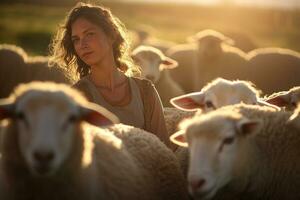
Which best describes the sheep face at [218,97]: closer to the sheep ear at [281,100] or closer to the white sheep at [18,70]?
the sheep ear at [281,100]

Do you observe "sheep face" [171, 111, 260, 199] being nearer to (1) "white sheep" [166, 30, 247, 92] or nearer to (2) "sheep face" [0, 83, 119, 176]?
(2) "sheep face" [0, 83, 119, 176]

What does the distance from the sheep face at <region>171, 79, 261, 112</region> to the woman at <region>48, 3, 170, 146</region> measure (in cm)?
36

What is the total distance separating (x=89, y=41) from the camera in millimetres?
5230

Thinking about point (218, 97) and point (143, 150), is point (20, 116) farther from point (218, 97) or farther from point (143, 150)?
point (218, 97)

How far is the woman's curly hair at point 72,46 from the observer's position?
5359 millimetres

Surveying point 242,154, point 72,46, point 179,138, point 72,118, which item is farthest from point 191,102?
point 72,118

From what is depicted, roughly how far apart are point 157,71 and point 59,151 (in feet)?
20.9

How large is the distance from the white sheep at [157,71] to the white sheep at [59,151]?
5139mm

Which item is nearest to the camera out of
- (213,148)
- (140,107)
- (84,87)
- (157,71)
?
(213,148)

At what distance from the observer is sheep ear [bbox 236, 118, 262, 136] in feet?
12.9

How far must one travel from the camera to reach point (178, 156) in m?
5.18

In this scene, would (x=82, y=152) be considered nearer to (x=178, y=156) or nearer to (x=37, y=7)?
(x=178, y=156)

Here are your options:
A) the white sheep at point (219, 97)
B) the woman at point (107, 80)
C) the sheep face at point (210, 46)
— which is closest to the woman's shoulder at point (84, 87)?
the woman at point (107, 80)

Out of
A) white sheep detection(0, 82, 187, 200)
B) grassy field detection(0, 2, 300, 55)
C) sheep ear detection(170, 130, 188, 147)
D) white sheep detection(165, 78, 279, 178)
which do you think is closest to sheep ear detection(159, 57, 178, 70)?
white sheep detection(165, 78, 279, 178)
